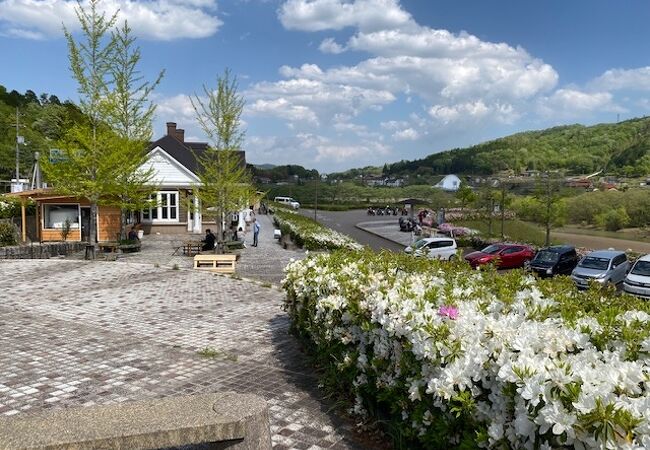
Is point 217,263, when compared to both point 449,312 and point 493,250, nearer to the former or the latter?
point 493,250

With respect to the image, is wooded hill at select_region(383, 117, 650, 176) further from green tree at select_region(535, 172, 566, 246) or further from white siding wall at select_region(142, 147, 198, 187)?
white siding wall at select_region(142, 147, 198, 187)

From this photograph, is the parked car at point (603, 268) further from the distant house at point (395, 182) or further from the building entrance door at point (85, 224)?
the distant house at point (395, 182)

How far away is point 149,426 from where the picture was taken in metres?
4.28

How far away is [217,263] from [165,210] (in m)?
15.9

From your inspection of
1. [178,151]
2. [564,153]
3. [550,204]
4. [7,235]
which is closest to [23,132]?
[178,151]

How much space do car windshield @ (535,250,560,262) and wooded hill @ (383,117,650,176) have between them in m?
72.6

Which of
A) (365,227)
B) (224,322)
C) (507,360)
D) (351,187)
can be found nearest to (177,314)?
(224,322)

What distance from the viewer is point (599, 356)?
151 inches

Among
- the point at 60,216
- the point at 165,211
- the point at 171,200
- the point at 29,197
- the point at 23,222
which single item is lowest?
the point at 23,222

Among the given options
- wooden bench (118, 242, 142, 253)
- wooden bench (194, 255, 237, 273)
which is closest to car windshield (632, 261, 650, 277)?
wooden bench (194, 255, 237, 273)

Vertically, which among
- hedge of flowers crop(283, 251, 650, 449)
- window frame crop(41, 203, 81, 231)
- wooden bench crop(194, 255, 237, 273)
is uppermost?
window frame crop(41, 203, 81, 231)

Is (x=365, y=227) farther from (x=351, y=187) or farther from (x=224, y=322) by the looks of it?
(x=351, y=187)

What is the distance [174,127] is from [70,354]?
145 ft

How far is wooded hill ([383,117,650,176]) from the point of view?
103m
